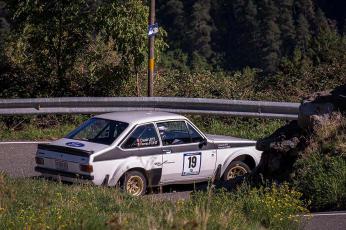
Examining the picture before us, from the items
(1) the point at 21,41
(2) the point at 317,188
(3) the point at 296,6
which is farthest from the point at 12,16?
(3) the point at 296,6

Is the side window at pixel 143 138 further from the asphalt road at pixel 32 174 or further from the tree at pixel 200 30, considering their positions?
the tree at pixel 200 30

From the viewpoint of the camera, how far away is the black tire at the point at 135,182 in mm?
12179

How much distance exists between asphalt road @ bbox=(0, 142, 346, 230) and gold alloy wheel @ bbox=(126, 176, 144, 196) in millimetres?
267

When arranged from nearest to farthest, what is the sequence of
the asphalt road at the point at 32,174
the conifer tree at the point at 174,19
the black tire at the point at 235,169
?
the asphalt road at the point at 32,174, the black tire at the point at 235,169, the conifer tree at the point at 174,19

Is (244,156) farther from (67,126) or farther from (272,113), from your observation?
(67,126)

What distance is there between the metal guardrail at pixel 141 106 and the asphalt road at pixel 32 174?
60.1 inches

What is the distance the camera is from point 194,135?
13133mm

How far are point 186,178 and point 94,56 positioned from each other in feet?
32.6

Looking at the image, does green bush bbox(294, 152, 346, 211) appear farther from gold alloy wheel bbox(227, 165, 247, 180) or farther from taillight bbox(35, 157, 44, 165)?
taillight bbox(35, 157, 44, 165)

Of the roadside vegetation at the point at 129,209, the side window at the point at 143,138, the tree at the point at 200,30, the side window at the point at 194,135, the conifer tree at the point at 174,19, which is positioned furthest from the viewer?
the tree at the point at 200,30

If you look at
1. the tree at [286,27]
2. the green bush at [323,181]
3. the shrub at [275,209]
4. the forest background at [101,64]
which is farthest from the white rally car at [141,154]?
the tree at [286,27]

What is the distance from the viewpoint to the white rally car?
12.0 m

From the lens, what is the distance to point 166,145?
12.7m

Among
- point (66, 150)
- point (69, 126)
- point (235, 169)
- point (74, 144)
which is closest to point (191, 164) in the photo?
point (235, 169)
